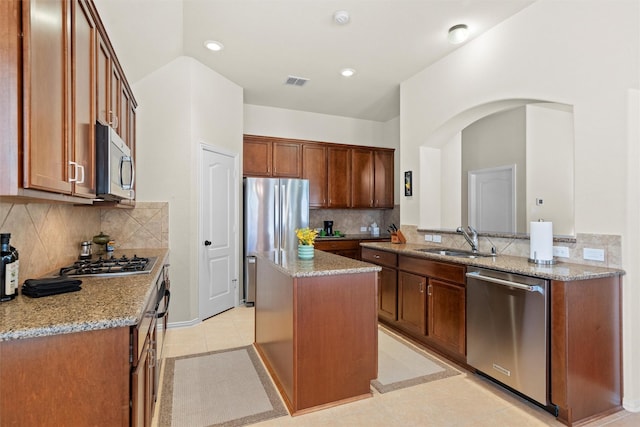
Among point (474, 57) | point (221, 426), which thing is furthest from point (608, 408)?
point (474, 57)

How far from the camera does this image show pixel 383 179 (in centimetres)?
608

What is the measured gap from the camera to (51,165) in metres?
1.28

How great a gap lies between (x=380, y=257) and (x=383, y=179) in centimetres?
253

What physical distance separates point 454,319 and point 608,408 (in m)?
1.06

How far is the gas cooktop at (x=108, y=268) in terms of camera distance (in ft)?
7.08

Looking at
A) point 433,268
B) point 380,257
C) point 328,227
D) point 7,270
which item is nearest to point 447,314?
Answer: point 433,268

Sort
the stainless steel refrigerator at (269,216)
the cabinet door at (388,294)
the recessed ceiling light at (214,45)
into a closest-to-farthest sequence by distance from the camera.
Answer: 1. the recessed ceiling light at (214,45)
2. the cabinet door at (388,294)
3. the stainless steel refrigerator at (269,216)

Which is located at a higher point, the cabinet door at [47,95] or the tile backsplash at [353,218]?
the cabinet door at [47,95]

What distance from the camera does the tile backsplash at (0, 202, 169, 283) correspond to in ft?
6.02

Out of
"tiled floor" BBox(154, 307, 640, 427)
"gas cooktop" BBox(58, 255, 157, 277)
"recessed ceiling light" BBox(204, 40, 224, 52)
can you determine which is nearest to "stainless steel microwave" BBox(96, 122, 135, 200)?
"gas cooktop" BBox(58, 255, 157, 277)

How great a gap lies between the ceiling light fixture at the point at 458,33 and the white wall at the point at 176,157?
280 cm

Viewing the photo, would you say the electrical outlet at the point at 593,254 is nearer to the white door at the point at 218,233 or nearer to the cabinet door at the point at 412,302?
the cabinet door at the point at 412,302

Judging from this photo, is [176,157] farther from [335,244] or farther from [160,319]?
[335,244]

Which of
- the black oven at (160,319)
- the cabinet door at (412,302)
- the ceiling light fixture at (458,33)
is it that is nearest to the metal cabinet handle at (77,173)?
the black oven at (160,319)
